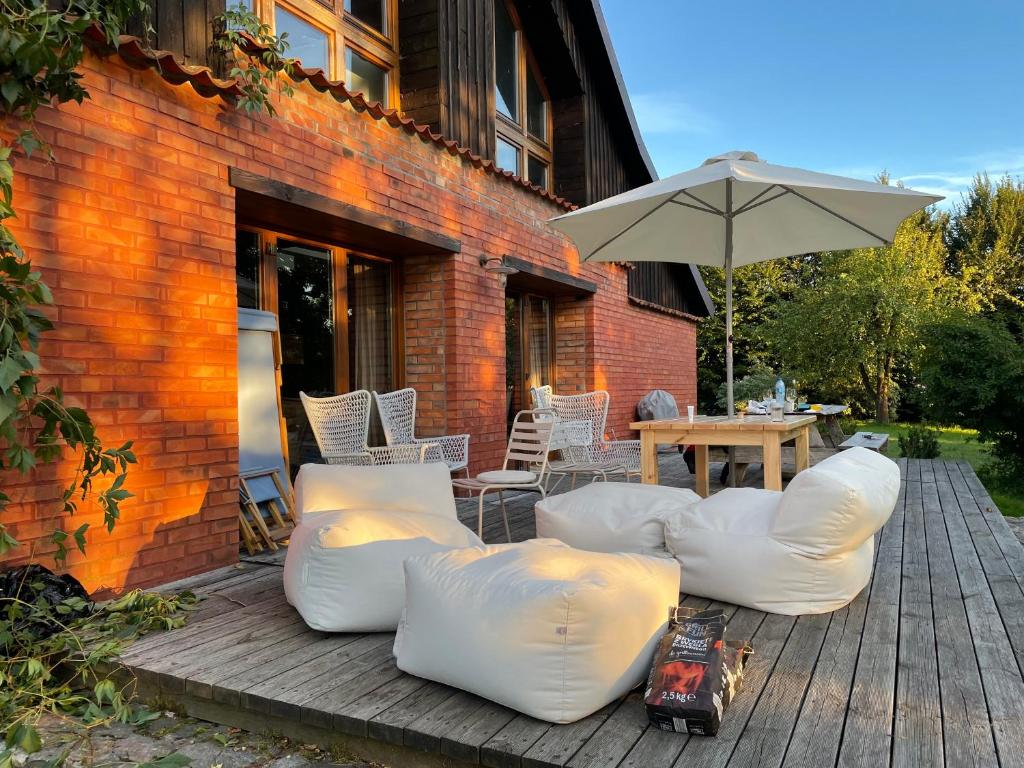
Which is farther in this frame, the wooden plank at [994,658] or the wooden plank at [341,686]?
the wooden plank at [341,686]

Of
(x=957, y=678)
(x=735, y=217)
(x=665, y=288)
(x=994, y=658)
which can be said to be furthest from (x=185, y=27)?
(x=665, y=288)

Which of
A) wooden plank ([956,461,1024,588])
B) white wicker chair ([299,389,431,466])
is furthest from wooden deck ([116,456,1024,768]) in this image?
white wicker chair ([299,389,431,466])

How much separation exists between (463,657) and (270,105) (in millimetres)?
2975

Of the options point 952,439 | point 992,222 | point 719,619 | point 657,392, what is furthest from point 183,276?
point 992,222

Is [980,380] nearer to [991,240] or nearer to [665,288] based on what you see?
[665,288]

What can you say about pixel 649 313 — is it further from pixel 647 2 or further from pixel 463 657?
pixel 647 2

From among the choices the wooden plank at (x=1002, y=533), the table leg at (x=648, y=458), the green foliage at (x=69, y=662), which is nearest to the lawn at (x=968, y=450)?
the wooden plank at (x=1002, y=533)

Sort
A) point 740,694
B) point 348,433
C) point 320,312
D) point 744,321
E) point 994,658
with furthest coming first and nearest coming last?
point 744,321, point 320,312, point 348,433, point 994,658, point 740,694

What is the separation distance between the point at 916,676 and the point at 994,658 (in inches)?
13.7

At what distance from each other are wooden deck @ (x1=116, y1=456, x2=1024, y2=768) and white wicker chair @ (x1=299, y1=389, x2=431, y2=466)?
5.08ft

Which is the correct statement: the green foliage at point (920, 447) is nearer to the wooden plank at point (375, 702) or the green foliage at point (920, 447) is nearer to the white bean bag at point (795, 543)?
the white bean bag at point (795, 543)

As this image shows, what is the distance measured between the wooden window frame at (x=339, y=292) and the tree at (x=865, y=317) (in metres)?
13.2

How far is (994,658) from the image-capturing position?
2.17 meters

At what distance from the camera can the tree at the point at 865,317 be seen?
15594 millimetres
